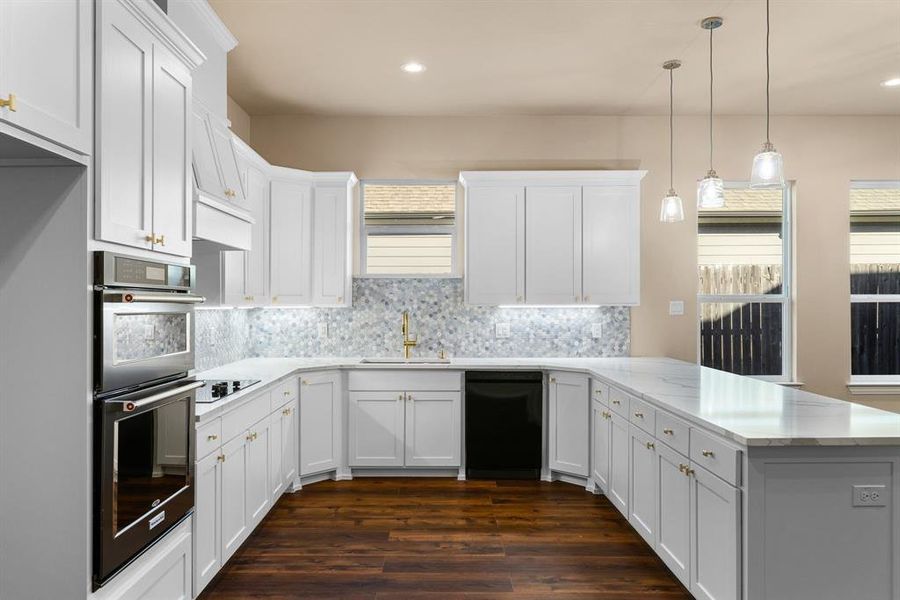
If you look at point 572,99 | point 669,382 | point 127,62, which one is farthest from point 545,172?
point 127,62

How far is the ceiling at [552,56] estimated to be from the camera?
315 cm

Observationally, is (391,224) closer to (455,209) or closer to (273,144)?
(455,209)

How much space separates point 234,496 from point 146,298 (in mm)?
1419

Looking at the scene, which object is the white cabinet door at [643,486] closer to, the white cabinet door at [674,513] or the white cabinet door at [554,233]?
the white cabinet door at [674,513]

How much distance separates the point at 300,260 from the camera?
4.49 meters

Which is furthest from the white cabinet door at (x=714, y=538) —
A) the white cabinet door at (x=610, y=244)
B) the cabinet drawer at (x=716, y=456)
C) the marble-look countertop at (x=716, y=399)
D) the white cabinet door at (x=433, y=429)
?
the white cabinet door at (x=610, y=244)

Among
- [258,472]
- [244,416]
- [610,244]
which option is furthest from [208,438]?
[610,244]

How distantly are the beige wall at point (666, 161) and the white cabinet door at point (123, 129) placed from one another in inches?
120

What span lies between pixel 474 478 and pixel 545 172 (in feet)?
8.18

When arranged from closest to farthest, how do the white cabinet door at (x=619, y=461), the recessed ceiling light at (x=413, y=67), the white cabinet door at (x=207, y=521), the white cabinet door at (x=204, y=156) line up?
the white cabinet door at (x=207, y=521)
the white cabinet door at (x=204, y=156)
the white cabinet door at (x=619, y=461)
the recessed ceiling light at (x=413, y=67)

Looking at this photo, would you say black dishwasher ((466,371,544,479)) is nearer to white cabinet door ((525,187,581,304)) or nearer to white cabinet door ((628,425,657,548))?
white cabinet door ((525,187,581,304))

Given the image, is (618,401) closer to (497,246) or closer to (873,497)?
(873,497)

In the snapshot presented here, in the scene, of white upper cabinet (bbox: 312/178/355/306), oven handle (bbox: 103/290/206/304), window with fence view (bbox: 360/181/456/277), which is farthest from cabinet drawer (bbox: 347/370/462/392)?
oven handle (bbox: 103/290/206/304)

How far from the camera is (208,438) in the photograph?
249 centimetres
